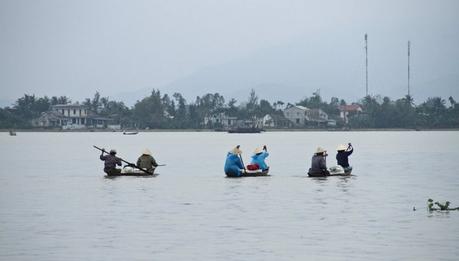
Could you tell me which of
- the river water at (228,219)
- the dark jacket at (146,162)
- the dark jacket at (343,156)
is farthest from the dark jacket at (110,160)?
the dark jacket at (343,156)

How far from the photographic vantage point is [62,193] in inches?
1523

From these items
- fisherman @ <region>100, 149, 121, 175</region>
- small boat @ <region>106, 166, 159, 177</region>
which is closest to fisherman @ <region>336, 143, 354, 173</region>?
small boat @ <region>106, 166, 159, 177</region>

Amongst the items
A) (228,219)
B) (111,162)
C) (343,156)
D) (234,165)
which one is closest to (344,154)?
(343,156)

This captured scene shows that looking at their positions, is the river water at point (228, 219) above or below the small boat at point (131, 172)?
below

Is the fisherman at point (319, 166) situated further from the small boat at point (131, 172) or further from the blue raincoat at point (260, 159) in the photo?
the small boat at point (131, 172)

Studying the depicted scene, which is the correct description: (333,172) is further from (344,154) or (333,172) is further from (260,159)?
(260,159)

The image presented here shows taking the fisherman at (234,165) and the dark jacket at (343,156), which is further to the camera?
the fisherman at (234,165)

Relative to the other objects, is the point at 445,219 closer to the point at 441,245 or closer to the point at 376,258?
the point at 441,245

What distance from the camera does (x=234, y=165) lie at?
142ft

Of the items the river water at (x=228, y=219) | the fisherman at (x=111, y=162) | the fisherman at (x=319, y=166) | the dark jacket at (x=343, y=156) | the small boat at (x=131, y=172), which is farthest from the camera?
the small boat at (x=131, y=172)

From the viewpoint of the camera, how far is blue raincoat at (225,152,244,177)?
43.0m

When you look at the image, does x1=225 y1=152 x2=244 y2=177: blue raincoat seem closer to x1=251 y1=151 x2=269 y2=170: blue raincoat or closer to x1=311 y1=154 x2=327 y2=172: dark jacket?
x1=251 y1=151 x2=269 y2=170: blue raincoat

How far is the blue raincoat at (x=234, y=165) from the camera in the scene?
43028 mm

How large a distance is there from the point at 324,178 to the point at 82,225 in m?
18.3
